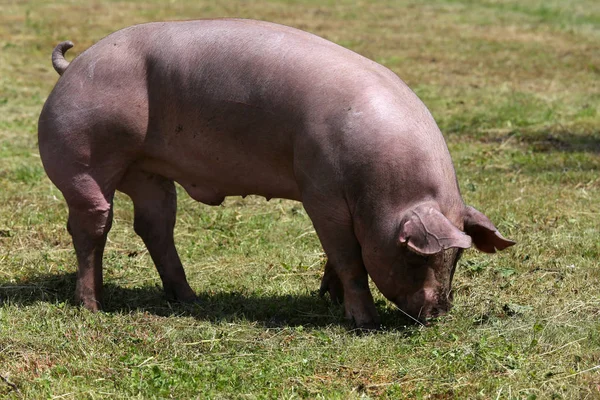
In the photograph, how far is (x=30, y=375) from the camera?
16.9 feet

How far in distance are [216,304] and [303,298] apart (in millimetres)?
599

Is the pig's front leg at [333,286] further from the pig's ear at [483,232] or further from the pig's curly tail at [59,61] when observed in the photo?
the pig's curly tail at [59,61]

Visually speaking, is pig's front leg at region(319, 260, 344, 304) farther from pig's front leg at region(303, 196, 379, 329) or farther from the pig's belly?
the pig's belly

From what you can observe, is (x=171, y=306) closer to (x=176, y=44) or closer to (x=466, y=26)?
(x=176, y=44)

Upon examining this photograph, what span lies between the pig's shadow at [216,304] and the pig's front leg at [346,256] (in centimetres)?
12

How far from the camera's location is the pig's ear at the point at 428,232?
538 centimetres

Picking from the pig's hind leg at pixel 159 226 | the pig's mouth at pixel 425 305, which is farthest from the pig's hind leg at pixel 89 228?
the pig's mouth at pixel 425 305

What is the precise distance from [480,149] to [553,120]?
69.7 inches

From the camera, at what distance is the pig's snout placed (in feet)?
19.0

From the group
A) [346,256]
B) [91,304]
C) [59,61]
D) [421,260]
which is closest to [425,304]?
[421,260]

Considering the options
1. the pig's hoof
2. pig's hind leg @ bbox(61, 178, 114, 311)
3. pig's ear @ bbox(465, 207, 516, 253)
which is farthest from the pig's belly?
pig's ear @ bbox(465, 207, 516, 253)

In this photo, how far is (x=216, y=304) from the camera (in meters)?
6.54

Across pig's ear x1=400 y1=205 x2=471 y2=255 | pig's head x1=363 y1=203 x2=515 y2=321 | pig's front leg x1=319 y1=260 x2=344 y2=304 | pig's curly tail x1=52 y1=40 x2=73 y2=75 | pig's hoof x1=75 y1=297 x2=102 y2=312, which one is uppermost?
pig's curly tail x1=52 y1=40 x2=73 y2=75

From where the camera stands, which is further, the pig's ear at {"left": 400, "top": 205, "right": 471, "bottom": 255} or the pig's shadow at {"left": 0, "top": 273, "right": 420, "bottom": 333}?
the pig's shadow at {"left": 0, "top": 273, "right": 420, "bottom": 333}
